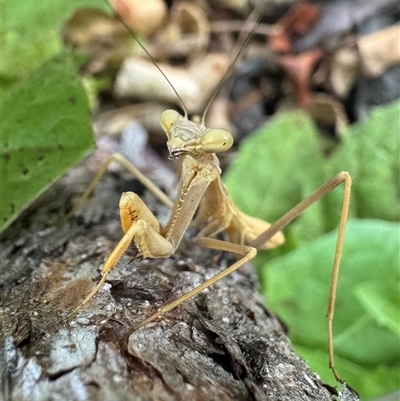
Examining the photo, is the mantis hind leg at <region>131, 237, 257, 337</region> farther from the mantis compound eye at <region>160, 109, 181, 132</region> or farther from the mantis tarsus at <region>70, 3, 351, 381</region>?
the mantis compound eye at <region>160, 109, 181, 132</region>

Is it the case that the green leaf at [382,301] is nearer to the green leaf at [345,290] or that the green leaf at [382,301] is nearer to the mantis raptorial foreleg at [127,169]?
the green leaf at [345,290]

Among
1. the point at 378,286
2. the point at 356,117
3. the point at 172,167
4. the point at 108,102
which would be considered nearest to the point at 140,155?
the point at 172,167

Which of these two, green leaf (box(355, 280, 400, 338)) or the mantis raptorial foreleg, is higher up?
the mantis raptorial foreleg

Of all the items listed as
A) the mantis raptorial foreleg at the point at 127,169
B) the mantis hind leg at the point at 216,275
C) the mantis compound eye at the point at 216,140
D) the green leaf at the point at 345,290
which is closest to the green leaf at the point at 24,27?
the mantis raptorial foreleg at the point at 127,169

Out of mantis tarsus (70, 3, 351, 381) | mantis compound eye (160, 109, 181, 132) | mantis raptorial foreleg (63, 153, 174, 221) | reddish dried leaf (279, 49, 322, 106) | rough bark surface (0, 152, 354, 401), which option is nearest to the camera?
rough bark surface (0, 152, 354, 401)

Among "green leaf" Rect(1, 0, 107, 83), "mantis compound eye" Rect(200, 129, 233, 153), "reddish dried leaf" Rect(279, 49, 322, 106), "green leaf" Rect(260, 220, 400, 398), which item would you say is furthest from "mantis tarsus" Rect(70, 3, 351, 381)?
"reddish dried leaf" Rect(279, 49, 322, 106)
